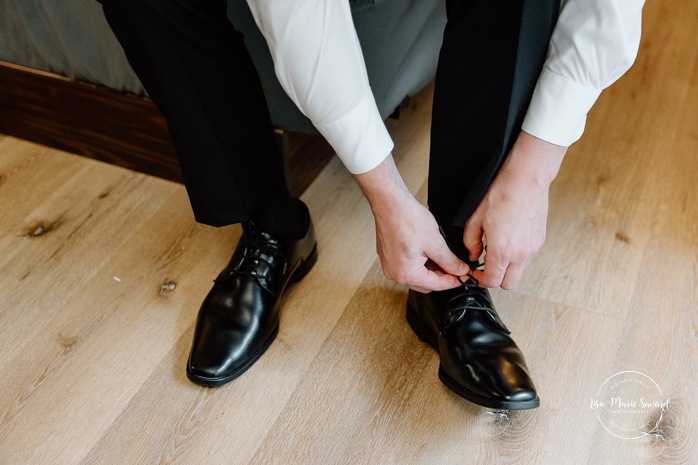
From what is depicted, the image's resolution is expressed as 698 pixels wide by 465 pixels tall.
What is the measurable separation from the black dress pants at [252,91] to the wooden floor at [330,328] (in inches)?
8.2

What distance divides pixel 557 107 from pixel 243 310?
473mm

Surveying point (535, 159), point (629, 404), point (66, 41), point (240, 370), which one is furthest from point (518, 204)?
point (66, 41)

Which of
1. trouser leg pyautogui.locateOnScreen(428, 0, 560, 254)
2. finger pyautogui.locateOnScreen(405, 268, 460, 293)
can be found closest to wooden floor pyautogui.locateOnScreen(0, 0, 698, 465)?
finger pyautogui.locateOnScreen(405, 268, 460, 293)

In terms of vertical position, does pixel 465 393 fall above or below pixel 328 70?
below

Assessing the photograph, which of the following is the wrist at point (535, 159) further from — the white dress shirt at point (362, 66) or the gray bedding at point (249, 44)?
the gray bedding at point (249, 44)

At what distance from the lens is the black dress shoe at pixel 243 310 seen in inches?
31.8

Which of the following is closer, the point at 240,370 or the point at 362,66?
the point at 362,66

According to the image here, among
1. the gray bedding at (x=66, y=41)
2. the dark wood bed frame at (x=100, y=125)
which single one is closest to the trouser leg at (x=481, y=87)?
the dark wood bed frame at (x=100, y=125)

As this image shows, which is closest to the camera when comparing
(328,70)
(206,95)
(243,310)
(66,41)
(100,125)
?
(328,70)

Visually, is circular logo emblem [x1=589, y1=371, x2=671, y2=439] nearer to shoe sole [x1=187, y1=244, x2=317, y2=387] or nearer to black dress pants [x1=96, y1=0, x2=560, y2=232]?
black dress pants [x1=96, y1=0, x2=560, y2=232]

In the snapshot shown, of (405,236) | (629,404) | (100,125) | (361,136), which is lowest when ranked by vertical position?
(629,404)

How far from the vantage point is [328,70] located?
24.3 inches

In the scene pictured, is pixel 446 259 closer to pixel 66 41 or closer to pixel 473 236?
pixel 473 236

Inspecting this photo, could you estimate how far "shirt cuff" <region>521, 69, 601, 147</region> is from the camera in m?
0.65
